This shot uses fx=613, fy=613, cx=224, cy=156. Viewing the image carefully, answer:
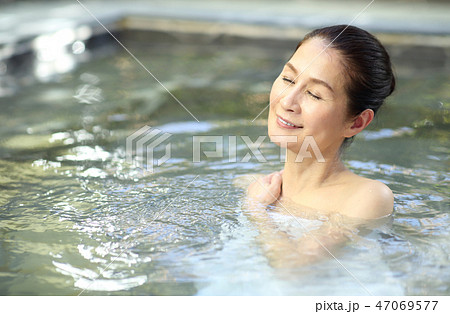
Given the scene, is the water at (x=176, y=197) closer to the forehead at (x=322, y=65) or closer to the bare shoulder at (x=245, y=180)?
the bare shoulder at (x=245, y=180)

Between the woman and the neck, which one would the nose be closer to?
the woman

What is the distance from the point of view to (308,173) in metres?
2.88

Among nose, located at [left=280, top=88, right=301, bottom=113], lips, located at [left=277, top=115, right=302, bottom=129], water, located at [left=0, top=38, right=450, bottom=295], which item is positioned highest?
nose, located at [left=280, top=88, right=301, bottom=113]

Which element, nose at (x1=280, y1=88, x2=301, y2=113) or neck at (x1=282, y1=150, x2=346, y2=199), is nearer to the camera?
nose at (x1=280, y1=88, x2=301, y2=113)

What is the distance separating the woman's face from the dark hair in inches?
1.3

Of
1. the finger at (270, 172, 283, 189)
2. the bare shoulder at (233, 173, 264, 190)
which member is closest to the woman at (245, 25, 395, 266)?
the finger at (270, 172, 283, 189)

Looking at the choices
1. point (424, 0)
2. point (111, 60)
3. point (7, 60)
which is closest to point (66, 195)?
point (7, 60)

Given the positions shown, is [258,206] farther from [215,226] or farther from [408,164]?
[408,164]

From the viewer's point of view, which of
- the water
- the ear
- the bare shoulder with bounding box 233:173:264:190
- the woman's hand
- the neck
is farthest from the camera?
the bare shoulder with bounding box 233:173:264:190

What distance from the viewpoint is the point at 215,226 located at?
109 inches

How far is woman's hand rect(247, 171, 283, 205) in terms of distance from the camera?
9.77ft

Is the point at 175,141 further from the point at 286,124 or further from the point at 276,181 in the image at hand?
the point at 286,124
